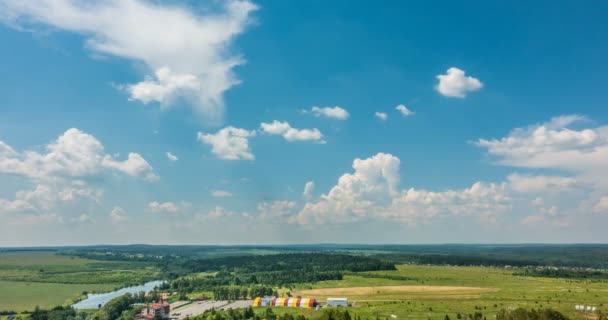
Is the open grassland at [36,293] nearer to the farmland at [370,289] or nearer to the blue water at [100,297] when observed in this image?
the farmland at [370,289]

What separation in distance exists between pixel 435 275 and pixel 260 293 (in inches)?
3123

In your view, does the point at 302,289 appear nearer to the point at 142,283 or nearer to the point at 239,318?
the point at 239,318

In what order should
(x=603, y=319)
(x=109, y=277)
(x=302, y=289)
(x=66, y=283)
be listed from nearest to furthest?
(x=603, y=319)
(x=302, y=289)
(x=66, y=283)
(x=109, y=277)

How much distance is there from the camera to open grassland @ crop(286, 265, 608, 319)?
306 feet

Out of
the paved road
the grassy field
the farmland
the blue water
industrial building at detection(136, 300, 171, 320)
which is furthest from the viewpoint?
the grassy field

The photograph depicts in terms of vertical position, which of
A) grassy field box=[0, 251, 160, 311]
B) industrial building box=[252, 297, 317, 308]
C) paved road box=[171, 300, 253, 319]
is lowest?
grassy field box=[0, 251, 160, 311]

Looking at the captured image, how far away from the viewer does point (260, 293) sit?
401 feet

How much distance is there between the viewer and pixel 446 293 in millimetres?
121062

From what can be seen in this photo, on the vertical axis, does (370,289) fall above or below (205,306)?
above

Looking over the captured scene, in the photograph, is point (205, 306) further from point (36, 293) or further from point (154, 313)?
point (36, 293)

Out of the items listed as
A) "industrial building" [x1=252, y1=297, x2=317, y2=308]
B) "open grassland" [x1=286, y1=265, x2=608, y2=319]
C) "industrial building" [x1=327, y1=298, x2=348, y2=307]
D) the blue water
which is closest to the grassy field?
the blue water

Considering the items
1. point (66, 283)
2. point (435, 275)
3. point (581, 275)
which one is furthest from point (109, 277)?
point (581, 275)

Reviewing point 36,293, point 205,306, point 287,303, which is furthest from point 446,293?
point 36,293

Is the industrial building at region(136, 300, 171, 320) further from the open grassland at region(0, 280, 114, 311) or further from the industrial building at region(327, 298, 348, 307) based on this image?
the industrial building at region(327, 298, 348, 307)
